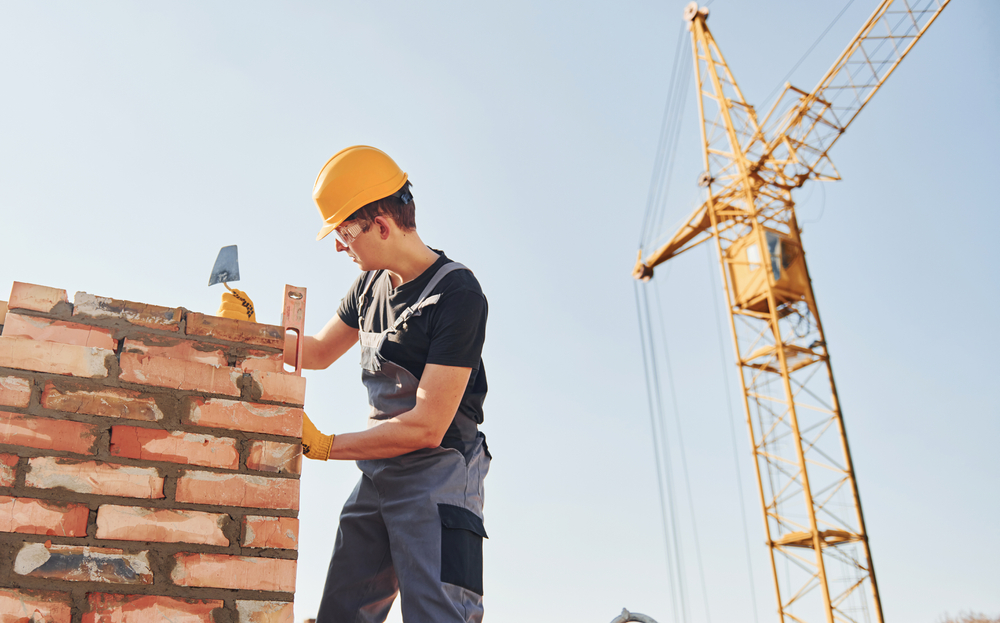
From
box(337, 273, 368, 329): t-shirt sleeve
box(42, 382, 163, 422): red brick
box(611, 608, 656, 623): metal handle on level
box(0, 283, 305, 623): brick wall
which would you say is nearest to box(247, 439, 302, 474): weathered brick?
box(0, 283, 305, 623): brick wall

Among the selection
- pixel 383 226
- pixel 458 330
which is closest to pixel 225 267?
pixel 383 226

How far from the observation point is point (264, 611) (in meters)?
1.73

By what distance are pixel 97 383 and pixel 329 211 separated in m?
0.79

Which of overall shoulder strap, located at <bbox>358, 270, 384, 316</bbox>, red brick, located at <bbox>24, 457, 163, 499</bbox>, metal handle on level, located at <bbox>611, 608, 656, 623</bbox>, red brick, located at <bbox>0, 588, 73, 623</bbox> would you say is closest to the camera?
red brick, located at <bbox>0, 588, 73, 623</bbox>

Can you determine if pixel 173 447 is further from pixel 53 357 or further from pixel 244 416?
pixel 53 357

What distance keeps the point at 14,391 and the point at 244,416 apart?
0.48 metres

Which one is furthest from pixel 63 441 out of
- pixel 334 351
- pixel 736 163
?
pixel 736 163

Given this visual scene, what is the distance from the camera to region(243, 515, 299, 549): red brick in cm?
177

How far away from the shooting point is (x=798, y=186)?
19.1 m

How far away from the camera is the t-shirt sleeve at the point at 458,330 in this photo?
2.11 m

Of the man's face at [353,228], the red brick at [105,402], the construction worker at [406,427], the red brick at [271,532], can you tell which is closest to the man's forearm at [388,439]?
the construction worker at [406,427]

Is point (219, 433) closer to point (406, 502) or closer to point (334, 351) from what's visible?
point (406, 502)

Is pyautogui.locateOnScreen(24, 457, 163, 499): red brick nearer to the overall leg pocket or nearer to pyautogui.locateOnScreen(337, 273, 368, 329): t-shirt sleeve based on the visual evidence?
the overall leg pocket

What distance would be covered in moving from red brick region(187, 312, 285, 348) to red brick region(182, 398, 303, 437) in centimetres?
17
